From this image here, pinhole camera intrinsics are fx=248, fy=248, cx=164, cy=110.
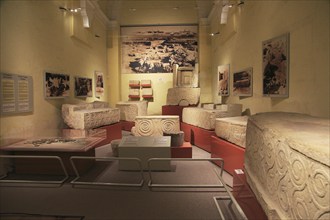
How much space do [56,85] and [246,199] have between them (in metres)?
6.21

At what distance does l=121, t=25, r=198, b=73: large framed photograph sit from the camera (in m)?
13.1

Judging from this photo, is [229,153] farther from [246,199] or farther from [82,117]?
[82,117]

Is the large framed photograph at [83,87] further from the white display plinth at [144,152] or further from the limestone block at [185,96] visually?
the white display plinth at [144,152]

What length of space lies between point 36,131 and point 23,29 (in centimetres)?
240

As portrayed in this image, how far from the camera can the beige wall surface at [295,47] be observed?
3.84 metres

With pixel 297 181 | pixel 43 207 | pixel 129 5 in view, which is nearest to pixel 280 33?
pixel 297 181

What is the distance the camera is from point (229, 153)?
4.89m

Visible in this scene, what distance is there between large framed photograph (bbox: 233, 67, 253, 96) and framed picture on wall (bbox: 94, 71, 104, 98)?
5997 millimetres

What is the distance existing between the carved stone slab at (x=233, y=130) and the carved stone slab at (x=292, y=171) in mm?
1817

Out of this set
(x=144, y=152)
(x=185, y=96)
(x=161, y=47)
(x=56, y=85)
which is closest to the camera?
(x=144, y=152)

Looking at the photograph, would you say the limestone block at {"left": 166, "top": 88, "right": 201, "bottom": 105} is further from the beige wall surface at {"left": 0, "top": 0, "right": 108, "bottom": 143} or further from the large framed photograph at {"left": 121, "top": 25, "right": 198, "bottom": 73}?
the beige wall surface at {"left": 0, "top": 0, "right": 108, "bottom": 143}

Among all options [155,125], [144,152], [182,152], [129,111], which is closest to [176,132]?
[182,152]

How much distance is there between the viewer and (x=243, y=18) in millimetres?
7230

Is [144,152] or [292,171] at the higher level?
[292,171]
